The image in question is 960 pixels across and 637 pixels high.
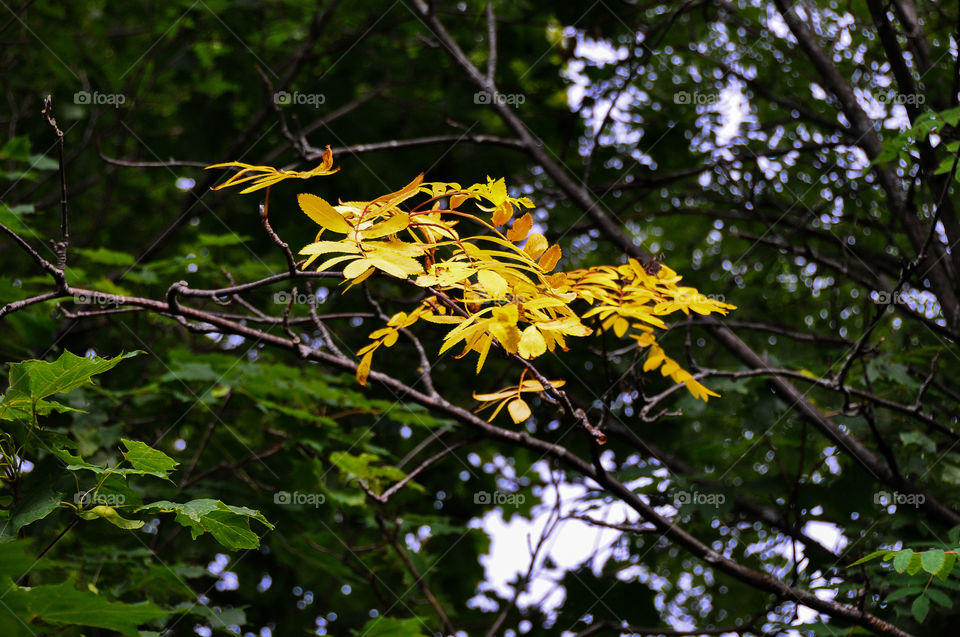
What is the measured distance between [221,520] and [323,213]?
733mm

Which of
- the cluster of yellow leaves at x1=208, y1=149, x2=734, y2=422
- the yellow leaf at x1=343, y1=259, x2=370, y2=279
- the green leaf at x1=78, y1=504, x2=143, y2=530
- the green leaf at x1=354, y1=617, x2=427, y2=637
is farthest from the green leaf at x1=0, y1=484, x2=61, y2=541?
the green leaf at x1=354, y1=617, x2=427, y2=637

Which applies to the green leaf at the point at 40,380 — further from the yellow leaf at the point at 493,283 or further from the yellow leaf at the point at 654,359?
the yellow leaf at the point at 654,359

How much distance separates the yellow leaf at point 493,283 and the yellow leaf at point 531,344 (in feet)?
0.34

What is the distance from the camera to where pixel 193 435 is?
464 centimetres

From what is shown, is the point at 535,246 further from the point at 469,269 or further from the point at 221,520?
the point at 221,520

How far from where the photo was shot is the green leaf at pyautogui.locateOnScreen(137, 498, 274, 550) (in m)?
1.69

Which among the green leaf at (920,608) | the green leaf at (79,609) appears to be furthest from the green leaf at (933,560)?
the green leaf at (79,609)

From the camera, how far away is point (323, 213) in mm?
1656

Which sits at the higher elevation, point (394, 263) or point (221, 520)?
point (394, 263)

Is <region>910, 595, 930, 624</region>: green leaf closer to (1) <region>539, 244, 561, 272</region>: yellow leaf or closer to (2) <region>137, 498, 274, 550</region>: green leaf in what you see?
(1) <region>539, 244, 561, 272</region>: yellow leaf

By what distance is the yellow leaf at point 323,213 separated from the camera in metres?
1.65

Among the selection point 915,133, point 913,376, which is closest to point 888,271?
point 913,376

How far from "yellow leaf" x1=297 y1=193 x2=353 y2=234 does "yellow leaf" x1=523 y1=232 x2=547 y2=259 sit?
514 mm

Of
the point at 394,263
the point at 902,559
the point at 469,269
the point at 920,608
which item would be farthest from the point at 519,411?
the point at 920,608
